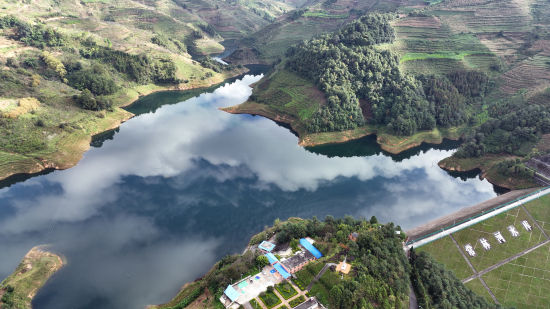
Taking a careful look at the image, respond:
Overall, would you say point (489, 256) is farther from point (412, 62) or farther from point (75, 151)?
point (75, 151)

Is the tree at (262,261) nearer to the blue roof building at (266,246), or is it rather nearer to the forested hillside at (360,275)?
the forested hillside at (360,275)

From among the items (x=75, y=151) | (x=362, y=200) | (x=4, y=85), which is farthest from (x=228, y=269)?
(x=4, y=85)

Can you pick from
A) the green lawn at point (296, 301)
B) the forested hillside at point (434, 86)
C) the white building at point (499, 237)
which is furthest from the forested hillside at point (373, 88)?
the green lawn at point (296, 301)

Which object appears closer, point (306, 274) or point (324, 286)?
point (324, 286)

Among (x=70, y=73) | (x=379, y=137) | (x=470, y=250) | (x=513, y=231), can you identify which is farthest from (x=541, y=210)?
(x=70, y=73)

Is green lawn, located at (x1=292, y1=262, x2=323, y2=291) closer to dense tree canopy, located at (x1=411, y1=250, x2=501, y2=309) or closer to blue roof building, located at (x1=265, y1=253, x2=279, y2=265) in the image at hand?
blue roof building, located at (x1=265, y1=253, x2=279, y2=265)

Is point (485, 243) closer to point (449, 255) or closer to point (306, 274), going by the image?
point (449, 255)
